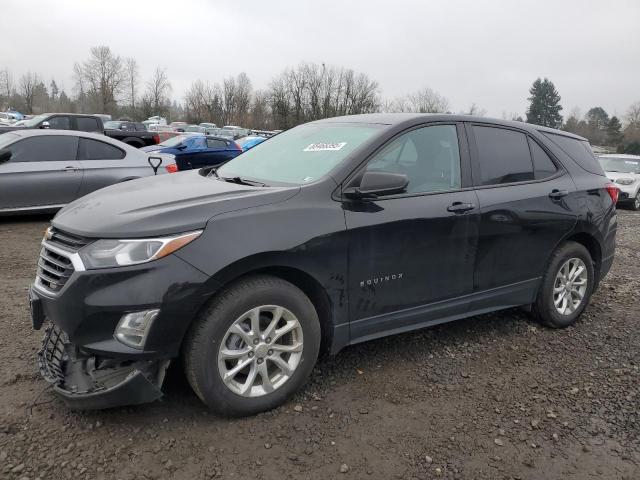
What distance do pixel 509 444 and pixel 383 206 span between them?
4.94 feet

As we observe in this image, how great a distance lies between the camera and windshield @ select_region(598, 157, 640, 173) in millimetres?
15872

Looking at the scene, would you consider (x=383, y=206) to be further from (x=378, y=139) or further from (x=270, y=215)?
(x=270, y=215)

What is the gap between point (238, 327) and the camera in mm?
2656

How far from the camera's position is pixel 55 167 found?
7.45 m

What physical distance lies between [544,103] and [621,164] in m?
71.5

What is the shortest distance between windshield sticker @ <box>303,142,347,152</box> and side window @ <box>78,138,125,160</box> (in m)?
5.54

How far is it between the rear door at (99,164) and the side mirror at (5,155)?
0.93 meters

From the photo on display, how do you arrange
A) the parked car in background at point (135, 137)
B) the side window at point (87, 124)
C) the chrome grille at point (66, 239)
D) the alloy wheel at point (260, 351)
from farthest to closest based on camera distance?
the parked car in background at point (135, 137) → the side window at point (87, 124) → the alloy wheel at point (260, 351) → the chrome grille at point (66, 239)

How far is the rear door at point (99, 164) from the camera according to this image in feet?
25.1

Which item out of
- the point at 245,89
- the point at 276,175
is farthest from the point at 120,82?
the point at 276,175

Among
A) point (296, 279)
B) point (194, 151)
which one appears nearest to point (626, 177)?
point (194, 151)

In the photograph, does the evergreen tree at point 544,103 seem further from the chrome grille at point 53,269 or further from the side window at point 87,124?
the chrome grille at point 53,269

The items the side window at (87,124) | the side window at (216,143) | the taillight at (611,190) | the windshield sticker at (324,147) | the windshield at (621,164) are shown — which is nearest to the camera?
the windshield sticker at (324,147)

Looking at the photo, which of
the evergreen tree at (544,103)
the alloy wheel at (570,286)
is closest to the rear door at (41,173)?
the alloy wheel at (570,286)
